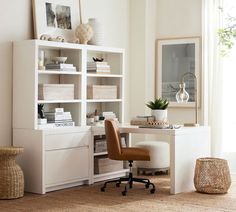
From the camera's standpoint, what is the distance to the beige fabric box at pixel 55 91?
19.9 feet

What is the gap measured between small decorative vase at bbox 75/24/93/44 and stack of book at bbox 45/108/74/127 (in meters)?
0.97

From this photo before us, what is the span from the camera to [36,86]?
5879mm

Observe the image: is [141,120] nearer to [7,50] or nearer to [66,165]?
[66,165]

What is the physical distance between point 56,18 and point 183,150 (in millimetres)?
2312

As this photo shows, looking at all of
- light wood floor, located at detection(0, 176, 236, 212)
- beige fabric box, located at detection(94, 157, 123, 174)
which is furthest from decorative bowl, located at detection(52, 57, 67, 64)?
light wood floor, located at detection(0, 176, 236, 212)

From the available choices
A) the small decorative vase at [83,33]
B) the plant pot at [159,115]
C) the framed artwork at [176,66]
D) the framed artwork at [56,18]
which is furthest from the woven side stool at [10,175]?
the framed artwork at [176,66]

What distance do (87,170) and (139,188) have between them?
0.69 metres

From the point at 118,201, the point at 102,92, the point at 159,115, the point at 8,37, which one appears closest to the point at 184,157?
the point at 159,115

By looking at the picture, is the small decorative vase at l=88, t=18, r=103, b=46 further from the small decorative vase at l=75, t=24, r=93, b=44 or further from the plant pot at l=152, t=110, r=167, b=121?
the plant pot at l=152, t=110, r=167, b=121

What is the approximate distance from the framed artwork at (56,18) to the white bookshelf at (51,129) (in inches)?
8.5

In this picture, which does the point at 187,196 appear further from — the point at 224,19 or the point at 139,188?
the point at 224,19

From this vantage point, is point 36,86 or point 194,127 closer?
point 36,86

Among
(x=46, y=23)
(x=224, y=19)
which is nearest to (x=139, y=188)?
(x=46, y=23)

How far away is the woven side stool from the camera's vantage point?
556 cm
